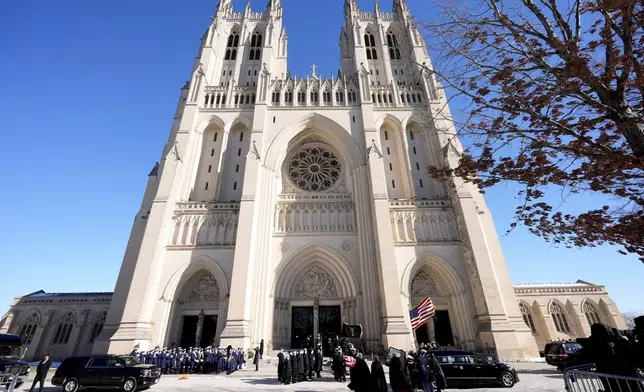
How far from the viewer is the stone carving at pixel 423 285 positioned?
20.6 m

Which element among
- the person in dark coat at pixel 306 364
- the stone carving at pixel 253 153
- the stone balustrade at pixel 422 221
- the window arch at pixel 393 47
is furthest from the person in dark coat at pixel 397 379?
the window arch at pixel 393 47

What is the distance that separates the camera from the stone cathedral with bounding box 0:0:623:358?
59.4ft

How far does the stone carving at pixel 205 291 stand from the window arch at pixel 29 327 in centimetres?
1822

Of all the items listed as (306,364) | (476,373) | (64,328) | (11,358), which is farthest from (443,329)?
(64,328)

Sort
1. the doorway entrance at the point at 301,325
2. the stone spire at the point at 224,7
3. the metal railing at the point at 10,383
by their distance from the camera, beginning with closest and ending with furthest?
the metal railing at the point at 10,383, the doorway entrance at the point at 301,325, the stone spire at the point at 224,7

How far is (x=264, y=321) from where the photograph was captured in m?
18.9

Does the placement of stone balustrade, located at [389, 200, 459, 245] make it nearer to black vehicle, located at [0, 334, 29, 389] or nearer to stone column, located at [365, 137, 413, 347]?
stone column, located at [365, 137, 413, 347]

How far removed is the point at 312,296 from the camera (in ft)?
69.3

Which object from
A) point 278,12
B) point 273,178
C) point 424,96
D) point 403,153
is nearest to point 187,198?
point 273,178

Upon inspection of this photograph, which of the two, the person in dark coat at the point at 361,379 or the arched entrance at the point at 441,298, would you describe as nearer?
the person in dark coat at the point at 361,379

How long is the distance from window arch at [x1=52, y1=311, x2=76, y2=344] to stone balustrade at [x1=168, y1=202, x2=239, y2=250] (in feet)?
52.9

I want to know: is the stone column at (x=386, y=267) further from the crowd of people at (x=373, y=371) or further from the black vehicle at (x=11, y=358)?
the black vehicle at (x=11, y=358)

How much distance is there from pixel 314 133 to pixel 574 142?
21814mm

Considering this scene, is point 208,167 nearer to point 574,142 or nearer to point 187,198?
point 187,198
